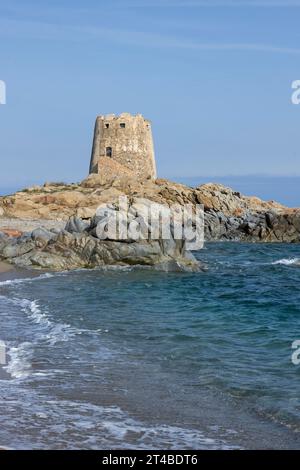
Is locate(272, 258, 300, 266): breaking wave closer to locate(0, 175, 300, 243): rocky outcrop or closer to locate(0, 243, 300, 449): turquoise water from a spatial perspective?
locate(0, 243, 300, 449): turquoise water

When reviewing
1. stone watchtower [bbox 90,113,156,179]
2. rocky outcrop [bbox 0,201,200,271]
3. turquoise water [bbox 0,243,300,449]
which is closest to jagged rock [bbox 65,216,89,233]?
rocky outcrop [bbox 0,201,200,271]

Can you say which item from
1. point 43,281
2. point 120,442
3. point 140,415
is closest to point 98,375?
point 140,415

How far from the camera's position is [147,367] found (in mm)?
10469

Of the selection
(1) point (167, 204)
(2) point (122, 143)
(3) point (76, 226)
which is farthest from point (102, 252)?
(2) point (122, 143)

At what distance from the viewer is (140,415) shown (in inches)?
314

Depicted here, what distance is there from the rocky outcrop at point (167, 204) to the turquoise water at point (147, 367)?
22822mm

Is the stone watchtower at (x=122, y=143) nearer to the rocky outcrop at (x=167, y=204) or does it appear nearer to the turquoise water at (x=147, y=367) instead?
the rocky outcrop at (x=167, y=204)

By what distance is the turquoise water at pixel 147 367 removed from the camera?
290 inches

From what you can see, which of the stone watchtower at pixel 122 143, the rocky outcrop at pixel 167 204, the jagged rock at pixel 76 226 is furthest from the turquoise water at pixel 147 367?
the stone watchtower at pixel 122 143

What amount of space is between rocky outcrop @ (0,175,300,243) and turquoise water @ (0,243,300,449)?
22822mm

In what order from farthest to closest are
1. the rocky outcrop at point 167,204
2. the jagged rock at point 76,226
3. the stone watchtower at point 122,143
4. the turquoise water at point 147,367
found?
the stone watchtower at point 122,143
the rocky outcrop at point 167,204
the jagged rock at point 76,226
the turquoise water at point 147,367

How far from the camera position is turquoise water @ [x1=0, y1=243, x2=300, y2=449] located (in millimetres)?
7367
